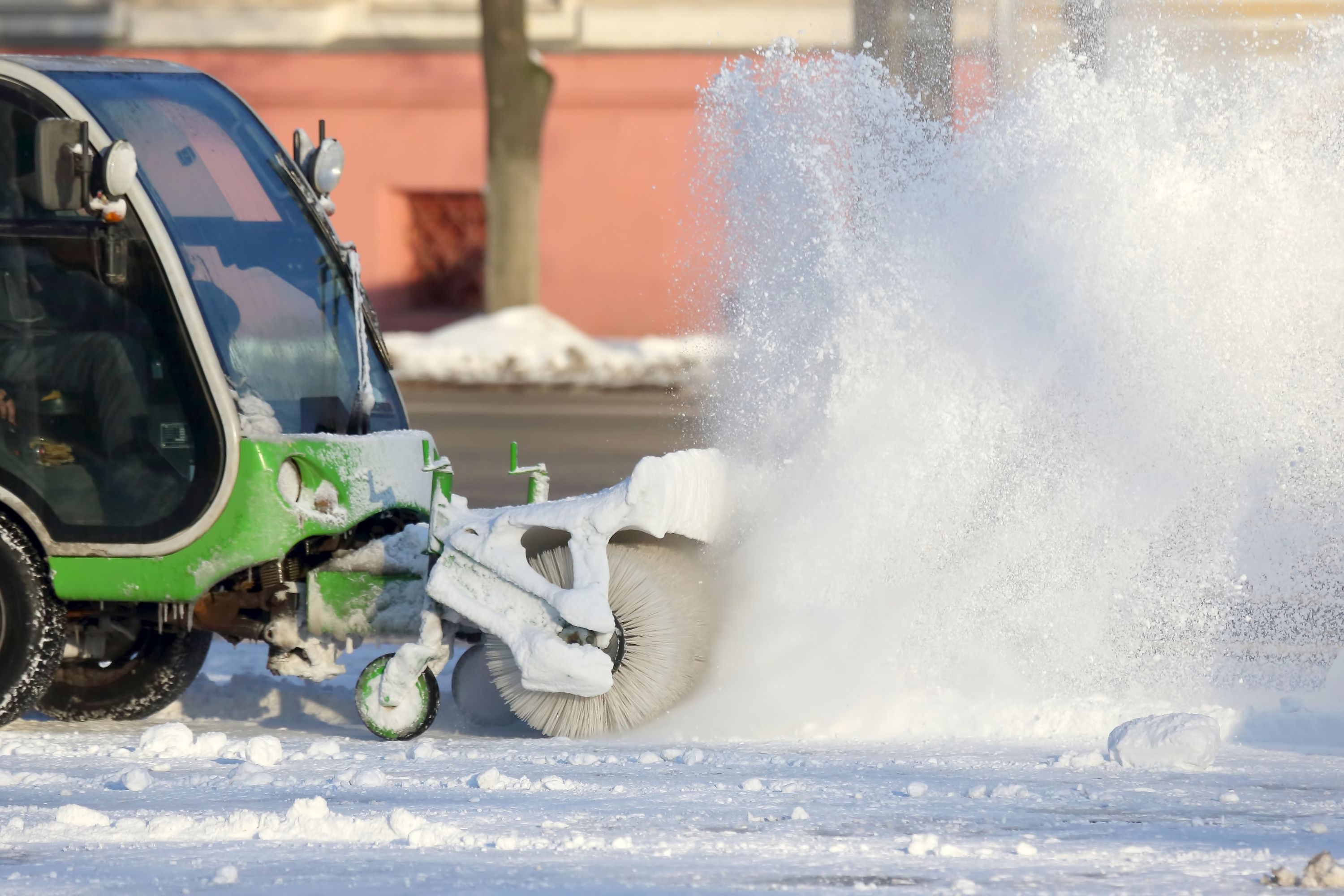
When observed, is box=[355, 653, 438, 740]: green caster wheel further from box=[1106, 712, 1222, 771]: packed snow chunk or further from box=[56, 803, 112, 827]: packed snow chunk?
box=[1106, 712, 1222, 771]: packed snow chunk

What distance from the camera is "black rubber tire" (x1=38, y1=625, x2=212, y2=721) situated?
6.05 metres

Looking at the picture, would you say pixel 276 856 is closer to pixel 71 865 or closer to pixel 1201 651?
pixel 71 865

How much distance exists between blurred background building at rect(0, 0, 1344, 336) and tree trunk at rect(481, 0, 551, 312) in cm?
144

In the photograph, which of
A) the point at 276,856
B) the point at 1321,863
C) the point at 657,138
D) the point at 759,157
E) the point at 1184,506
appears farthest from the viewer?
the point at 657,138

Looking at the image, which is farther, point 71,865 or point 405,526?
point 405,526

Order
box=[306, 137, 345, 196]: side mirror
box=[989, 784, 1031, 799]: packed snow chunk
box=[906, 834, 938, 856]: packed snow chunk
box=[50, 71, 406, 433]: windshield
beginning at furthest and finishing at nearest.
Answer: box=[306, 137, 345, 196]: side mirror < box=[50, 71, 406, 433]: windshield < box=[989, 784, 1031, 799]: packed snow chunk < box=[906, 834, 938, 856]: packed snow chunk

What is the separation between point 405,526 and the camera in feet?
18.9

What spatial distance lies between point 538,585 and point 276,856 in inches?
58.9

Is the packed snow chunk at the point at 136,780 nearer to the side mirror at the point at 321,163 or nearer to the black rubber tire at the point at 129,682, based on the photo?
the black rubber tire at the point at 129,682

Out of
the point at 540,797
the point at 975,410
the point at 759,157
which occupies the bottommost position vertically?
the point at 540,797

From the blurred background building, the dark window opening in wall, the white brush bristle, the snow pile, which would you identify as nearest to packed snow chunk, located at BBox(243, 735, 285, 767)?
the white brush bristle

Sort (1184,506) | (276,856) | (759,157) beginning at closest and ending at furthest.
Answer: (276,856)
(1184,506)
(759,157)

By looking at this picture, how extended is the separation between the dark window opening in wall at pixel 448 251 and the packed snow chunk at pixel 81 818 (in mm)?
16053

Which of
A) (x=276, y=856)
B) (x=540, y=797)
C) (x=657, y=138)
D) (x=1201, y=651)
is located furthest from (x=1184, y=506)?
(x=657, y=138)
